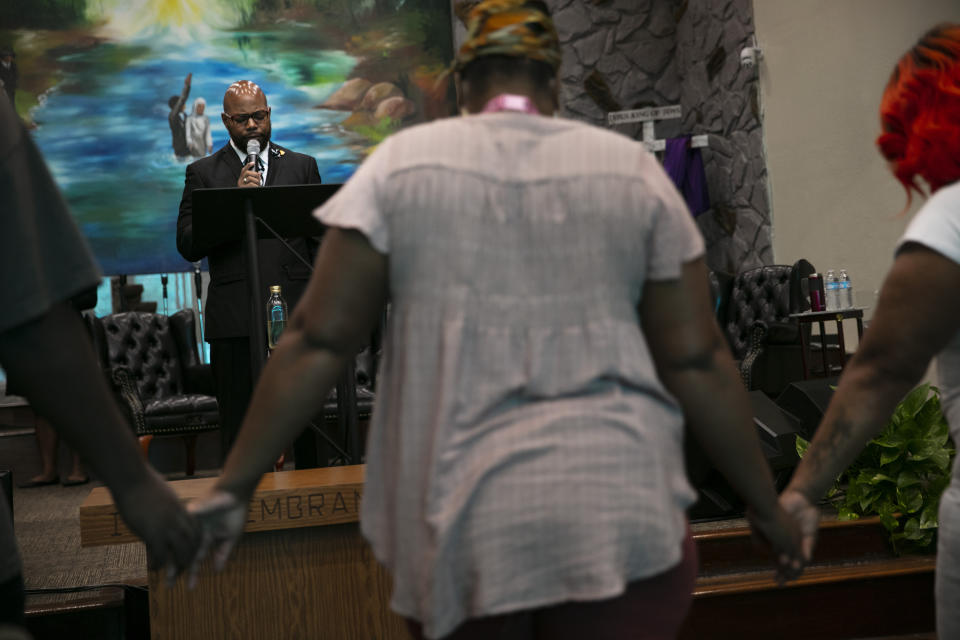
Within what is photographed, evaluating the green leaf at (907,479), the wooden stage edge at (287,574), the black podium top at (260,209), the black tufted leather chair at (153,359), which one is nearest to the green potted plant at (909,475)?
the green leaf at (907,479)

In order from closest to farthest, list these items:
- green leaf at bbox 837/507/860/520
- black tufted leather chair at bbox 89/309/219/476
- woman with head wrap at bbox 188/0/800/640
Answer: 1. woman with head wrap at bbox 188/0/800/640
2. green leaf at bbox 837/507/860/520
3. black tufted leather chair at bbox 89/309/219/476

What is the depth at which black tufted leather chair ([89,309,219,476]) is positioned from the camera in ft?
22.8

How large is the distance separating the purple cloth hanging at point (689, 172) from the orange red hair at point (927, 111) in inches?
297

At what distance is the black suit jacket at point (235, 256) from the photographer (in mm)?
3230

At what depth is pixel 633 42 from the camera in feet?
31.2

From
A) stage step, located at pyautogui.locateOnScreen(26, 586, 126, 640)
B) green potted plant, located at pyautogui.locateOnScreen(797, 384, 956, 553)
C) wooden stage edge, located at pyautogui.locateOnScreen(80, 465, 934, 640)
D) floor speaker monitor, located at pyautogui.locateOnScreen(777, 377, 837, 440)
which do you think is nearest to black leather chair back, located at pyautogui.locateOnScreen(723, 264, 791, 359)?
floor speaker monitor, located at pyautogui.locateOnScreen(777, 377, 837, 440)

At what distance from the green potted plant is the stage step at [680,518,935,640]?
0.11m

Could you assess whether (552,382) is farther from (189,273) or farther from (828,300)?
(189,273)

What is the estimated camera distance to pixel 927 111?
56.2 inches

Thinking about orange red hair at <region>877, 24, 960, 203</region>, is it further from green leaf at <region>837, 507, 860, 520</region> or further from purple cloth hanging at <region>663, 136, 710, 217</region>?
purple cloth hanging at <region>663, 136, 710, 217</region>

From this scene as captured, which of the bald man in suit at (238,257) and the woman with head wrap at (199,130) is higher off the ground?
the woman with head wrap at (199,130)

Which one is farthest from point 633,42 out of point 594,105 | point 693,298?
point 693,298

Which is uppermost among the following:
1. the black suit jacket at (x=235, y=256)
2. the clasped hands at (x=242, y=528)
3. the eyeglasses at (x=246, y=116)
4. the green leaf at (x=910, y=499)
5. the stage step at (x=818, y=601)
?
the eyeglasses at (x=246, y=116)

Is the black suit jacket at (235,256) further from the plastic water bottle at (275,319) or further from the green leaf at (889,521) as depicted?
the green leaf at (889,521)
